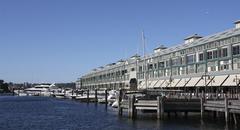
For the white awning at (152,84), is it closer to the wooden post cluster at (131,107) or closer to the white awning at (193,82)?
the white awning at (193,82)

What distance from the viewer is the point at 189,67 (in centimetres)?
12719

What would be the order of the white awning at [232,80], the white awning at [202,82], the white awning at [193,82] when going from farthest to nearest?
the white awning at [193,82], the white awning at [202,82], the white awning at [232,80]

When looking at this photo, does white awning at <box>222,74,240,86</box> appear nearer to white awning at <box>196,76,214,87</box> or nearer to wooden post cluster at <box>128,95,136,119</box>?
white awning at <box>196,76,214,87</box>

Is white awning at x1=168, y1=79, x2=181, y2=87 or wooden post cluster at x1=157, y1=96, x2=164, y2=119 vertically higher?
white awning at x1=168, y1=79, x2=181, y2=87

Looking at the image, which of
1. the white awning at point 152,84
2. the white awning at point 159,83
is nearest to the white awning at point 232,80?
the white awning at point 159,83

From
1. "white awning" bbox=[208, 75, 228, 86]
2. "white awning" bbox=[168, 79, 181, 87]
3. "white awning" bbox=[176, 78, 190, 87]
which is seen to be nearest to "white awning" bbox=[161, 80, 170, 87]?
"white awning" bbox=[168, 79, 181, 87]

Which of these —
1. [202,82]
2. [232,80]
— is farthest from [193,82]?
[232,80]

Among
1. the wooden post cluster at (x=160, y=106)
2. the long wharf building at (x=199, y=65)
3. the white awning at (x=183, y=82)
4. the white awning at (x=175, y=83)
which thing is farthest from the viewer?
the white awning at (x=175, y=83)

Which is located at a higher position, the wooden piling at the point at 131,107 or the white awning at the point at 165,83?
the white awning at the point at 165,83

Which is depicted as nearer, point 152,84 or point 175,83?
point 175,83

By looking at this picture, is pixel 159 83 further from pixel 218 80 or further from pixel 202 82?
pixel 218 80

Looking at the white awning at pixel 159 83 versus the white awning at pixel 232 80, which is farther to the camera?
the white awning at pixel 159 83

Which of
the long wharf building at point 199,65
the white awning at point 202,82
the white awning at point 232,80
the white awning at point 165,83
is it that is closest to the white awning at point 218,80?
the long wharf building at point 199,65

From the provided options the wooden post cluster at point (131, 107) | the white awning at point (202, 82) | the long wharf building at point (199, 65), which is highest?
the long wharf building at point (199, 65)
